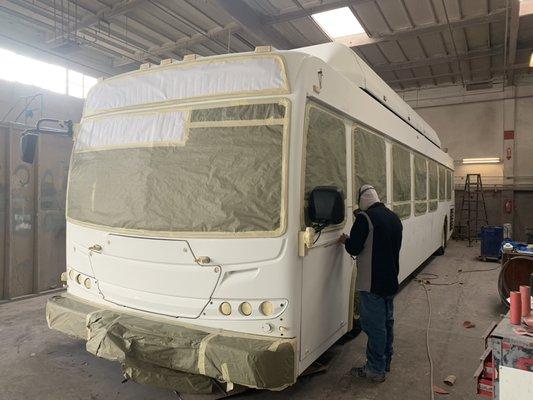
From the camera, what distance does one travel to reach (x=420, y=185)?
696cm

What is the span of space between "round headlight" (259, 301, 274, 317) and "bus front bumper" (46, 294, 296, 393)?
165 millimetres

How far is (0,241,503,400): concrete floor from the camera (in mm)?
3244

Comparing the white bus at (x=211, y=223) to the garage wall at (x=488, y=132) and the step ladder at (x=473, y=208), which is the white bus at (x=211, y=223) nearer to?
the step ladder at (x=473, y=208)

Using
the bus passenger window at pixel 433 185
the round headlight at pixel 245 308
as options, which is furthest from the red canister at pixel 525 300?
the bus passenger window at pixel 433 185

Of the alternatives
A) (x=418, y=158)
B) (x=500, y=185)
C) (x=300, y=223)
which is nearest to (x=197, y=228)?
(x=300, y=223)

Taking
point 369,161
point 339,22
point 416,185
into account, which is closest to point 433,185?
point 416,185

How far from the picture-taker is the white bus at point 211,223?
8.75 feet

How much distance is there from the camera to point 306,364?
2.93m

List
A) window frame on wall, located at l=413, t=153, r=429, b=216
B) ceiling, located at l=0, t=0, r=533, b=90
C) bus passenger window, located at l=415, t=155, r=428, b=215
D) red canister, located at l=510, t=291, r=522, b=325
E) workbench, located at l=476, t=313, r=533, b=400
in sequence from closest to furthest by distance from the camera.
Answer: workbench, located at l=476, t=313, r=533, b=400
red canister, located at l=510, t=291, r=522, b=325
window frame on wall, located at l=413, t=153, r=429, b=216
bus passenger window, located at l=415, t=155, r=428, b=215
ceiling, located at l=0, t=0, r=533, b=90

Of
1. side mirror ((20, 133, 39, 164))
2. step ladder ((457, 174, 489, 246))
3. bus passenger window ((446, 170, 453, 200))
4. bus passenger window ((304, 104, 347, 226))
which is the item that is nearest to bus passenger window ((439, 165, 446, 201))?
bus passenger window ((446, 170, 453, 200))

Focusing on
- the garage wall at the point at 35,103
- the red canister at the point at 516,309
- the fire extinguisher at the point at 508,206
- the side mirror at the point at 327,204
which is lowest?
the red canister at the point at 516,309

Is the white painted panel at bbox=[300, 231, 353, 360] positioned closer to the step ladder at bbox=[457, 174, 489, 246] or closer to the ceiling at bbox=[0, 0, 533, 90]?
the ceiling at bbox=[0, 0, 533, 90]

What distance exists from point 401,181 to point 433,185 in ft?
10.8

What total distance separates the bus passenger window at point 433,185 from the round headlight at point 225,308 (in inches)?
247
